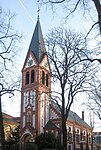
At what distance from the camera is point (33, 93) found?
2175 inches

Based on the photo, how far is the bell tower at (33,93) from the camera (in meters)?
53.1

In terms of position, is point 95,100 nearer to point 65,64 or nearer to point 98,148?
point 65,64

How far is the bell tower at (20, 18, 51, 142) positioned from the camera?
53.1m

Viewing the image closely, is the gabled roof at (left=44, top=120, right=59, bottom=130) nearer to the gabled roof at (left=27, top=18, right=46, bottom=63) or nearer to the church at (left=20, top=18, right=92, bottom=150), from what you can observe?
the church at (left=20, top=18, right=92, bottom=150)

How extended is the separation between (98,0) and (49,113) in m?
47.1

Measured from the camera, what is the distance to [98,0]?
10789mm

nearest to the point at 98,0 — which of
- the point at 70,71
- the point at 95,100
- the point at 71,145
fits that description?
the point at 70,71

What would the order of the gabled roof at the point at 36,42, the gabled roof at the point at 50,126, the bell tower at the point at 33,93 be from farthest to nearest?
1. the gabled roof at the point at 36,42
2. the gabled roof at the point at 50,126
3. the bell tower at the point at 33,93

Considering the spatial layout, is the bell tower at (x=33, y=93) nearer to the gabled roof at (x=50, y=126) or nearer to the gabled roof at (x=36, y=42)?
the gabled roof at (x=36, y=42)

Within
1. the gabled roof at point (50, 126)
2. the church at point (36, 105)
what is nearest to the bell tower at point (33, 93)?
the church at point (36, 105)

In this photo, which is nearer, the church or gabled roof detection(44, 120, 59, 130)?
the church

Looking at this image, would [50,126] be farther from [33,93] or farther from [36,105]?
[33,93]

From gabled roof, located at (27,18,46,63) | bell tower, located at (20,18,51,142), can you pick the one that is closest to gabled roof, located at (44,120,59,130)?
bell tower, located at (20,18,51,142)

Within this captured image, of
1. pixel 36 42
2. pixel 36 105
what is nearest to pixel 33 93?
pixel 36 105
